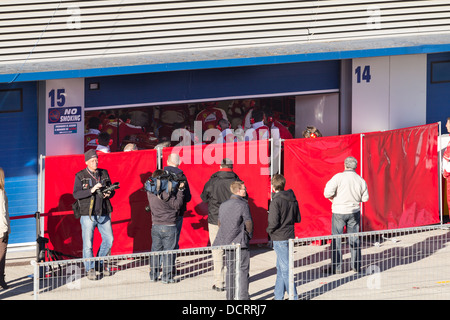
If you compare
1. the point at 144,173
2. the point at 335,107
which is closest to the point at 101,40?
the point at 144,173

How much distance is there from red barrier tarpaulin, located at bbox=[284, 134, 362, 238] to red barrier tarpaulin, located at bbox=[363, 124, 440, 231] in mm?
469

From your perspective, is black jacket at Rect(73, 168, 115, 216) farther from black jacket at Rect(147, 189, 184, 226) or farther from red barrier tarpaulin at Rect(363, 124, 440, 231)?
red barrier tarpaulin at Rect(363, 124, 440, 231)

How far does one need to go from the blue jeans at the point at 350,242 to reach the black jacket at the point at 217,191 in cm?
172

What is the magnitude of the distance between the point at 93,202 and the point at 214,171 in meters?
2.53

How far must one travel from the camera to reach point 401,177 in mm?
14945

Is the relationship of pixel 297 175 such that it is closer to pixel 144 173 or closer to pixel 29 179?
pixel 144 173

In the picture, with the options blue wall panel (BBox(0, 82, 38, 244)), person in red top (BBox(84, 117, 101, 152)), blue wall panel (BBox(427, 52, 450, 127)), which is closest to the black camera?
blue wall panel (BBox(0, 82, 38, 244))

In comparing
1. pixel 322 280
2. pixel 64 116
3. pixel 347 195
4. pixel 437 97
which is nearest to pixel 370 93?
pixel 437 97

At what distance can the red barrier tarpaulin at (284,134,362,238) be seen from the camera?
46.5 feet

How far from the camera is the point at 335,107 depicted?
54.5ft

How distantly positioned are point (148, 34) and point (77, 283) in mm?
6216

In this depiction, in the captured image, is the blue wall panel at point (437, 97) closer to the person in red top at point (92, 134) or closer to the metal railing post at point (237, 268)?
the person in red top at point (92, 134)

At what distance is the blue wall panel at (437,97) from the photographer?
1670 cm

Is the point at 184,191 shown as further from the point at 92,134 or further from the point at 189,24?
the point at 189,24
